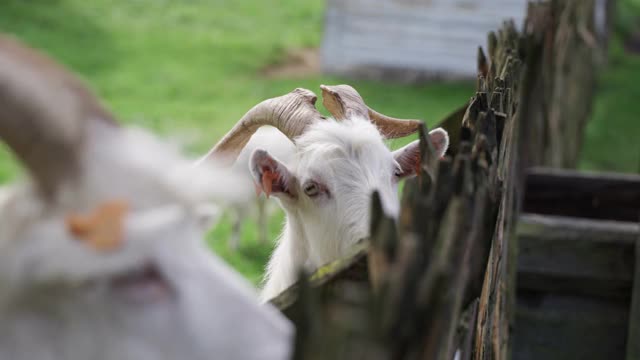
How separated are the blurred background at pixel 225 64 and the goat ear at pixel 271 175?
8232mm

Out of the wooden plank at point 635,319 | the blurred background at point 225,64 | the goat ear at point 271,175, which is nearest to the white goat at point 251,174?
the goat ear at point 271,175

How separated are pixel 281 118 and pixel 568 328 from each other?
167cm

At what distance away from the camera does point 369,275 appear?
2379mm

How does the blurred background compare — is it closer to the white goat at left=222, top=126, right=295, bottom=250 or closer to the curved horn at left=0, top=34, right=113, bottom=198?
the white goat at left=222, top=126, right=295, bottom=250

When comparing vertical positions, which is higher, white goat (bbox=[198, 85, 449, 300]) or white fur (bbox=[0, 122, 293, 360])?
white fur (bbox=[0, 122, 293, 360])

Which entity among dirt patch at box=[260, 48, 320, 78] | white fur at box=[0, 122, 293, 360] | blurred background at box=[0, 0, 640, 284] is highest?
white fur at box=[0, 122, 293, 360]

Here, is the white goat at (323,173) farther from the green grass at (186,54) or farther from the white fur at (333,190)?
the green grass at (186,54)

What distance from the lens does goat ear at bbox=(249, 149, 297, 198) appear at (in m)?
4.29

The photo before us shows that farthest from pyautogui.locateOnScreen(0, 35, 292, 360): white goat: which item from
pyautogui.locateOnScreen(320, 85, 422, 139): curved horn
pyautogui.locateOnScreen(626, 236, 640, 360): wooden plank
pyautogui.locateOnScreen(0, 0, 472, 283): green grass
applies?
pyautogui.locateOnScreen(0, 0, 472, 283): green grass

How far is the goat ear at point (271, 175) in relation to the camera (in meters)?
4.29

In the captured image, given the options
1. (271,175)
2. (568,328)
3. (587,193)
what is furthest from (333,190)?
(587,193)

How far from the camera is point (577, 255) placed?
496 centimetres

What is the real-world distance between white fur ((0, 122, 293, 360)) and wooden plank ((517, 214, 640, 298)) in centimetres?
292

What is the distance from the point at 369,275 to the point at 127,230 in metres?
0.57
